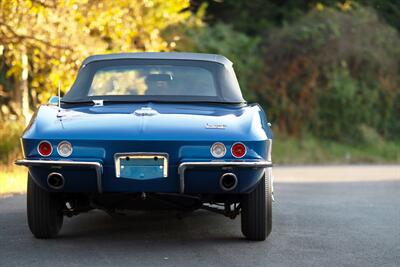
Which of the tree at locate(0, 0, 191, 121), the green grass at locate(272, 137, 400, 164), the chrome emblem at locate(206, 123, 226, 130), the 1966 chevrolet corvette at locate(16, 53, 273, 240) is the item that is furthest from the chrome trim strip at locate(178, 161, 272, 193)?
the green grass at locate(272, 137, 400, 164)

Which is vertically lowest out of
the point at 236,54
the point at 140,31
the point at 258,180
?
the point at 236,54

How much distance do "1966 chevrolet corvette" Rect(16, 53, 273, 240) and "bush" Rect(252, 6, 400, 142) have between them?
1971 centimetres

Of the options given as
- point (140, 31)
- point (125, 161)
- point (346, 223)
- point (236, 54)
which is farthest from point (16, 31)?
point (236, 54)

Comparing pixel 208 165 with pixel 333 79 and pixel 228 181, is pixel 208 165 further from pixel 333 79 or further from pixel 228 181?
pixel 333 79

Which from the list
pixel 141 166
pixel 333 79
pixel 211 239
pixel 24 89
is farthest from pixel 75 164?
pixel 333 79

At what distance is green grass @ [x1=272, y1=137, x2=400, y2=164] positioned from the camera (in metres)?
25.4

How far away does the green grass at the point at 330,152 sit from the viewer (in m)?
25.4

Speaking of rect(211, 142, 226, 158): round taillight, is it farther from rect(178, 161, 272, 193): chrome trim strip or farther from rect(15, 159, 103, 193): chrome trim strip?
rect(15, 159, 103, 193): chrome trim strip

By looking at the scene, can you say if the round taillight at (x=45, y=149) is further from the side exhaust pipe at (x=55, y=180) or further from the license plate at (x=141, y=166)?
the license plate at (x=141, y=166)

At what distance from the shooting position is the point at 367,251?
7379 mm

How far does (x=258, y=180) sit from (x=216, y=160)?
433mm

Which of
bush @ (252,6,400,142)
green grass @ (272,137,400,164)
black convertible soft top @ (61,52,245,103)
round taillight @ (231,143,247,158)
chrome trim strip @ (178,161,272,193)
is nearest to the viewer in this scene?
chrome trim strip @ (178,161,272,193)

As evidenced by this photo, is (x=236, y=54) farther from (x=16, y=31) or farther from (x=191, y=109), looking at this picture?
(x=191, y=109)

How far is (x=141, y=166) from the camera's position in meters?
7.06
